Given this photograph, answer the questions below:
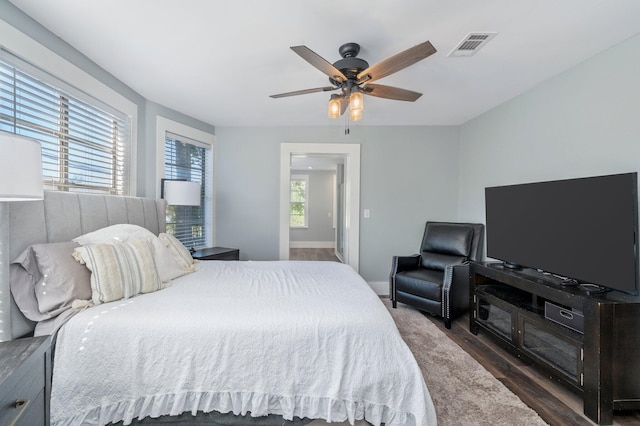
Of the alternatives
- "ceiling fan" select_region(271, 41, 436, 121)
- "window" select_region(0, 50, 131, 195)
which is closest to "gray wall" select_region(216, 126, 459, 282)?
"window" select_region(0, 50, 131, 195)

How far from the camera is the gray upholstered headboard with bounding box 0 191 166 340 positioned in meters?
1.32

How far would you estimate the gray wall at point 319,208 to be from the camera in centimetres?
812

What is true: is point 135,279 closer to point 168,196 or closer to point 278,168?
point 168,196

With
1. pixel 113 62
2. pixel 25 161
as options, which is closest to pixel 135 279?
pixel 25 161

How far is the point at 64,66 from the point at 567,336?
401 cm

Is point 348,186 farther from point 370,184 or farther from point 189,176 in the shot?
point 189,176

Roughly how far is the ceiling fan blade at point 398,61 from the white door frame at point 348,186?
77.0 inches

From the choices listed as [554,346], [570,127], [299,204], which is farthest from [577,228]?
[299,204]

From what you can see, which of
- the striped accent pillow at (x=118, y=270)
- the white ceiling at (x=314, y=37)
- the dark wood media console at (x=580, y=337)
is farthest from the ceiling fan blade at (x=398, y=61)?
the striped accent pillow at (x=118, y=270)

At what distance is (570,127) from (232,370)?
3.14 m

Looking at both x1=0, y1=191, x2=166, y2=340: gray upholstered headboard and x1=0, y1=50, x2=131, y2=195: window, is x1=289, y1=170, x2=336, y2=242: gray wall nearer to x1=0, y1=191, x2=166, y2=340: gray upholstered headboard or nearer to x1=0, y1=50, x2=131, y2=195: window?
x1=0, y1=50, x2=131, y2=195: window

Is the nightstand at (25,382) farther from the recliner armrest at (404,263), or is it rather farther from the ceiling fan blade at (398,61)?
the recliner armrest at (404,263)

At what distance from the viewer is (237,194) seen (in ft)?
13.1

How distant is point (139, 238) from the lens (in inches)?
77.7
